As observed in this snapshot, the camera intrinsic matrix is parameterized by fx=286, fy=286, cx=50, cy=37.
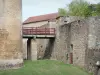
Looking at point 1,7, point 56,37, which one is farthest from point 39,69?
point 56,37

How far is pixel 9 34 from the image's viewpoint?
754 inches

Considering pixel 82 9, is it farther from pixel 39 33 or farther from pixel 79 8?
pixel 39 33

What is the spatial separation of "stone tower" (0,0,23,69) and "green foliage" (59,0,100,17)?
18389 millimetres

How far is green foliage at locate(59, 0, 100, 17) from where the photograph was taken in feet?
123

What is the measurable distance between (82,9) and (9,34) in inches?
935

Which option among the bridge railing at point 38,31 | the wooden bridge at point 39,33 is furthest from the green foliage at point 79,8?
the wooden bridge at point 39,33

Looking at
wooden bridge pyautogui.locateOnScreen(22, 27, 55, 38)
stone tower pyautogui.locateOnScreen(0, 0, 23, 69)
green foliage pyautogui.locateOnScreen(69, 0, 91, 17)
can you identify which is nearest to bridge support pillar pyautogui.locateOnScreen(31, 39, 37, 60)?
wooden bridge pyautogui.locateOnScreen(22, 27, 55, 38)

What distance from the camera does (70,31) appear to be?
23844mm

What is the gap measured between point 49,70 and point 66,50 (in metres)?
6.20

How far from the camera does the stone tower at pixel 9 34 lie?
19.0 m

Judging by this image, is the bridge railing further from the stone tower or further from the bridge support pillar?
the stone tower

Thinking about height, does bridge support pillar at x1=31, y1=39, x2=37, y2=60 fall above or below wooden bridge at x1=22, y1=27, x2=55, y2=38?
below

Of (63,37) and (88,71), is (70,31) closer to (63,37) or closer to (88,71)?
(63,37)

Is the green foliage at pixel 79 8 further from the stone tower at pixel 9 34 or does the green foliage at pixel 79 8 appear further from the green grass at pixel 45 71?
the stone tower at pixel 9 34
